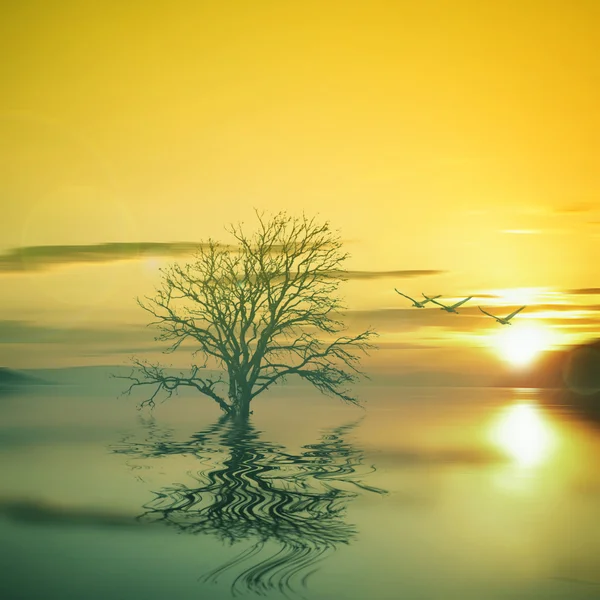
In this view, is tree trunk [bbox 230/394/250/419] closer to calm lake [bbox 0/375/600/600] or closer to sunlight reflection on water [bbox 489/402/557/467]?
calm lake [bbox 0/375/600/600]

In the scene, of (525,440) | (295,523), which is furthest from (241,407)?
(295,523)

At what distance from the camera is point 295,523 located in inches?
746

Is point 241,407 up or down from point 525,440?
up

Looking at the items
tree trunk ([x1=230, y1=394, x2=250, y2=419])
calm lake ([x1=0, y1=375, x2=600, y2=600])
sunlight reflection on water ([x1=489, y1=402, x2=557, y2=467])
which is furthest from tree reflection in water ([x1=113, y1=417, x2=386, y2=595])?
sunlight reflection on water ([x1=489, y1=402, x2=557, y2=467])

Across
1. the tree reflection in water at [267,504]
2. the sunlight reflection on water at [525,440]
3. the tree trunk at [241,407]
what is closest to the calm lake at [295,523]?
the tree reflection in water at [267,504]

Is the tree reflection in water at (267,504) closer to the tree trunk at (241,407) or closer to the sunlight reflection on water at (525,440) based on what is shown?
the tree trunk at (241,407)

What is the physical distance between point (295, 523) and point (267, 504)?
8.99 ft

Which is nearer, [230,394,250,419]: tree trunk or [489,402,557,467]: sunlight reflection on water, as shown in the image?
[489,402,557,467]: sunlight reflection on water

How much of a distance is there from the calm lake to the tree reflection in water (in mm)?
56

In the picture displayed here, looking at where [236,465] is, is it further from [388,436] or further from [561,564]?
[388,436]

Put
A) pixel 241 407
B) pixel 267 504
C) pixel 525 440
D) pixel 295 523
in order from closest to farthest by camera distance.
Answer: pixel 295 523
pixel 267 504
pixel 241 407
pixel 525 440

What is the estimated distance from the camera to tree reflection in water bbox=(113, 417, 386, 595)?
15.2 m

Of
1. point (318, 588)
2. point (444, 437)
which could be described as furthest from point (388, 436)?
point (318, 588)

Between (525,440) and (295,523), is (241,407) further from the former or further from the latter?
(295,523)
